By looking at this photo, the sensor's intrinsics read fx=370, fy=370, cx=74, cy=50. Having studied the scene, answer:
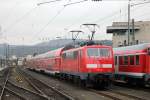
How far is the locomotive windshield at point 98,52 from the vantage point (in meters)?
25.2

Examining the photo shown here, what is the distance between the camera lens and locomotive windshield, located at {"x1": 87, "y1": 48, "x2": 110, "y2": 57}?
25.2m

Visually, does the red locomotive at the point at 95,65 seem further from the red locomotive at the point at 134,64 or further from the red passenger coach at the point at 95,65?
the red locomotive at the point at 134,64

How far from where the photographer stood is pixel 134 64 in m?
25.7

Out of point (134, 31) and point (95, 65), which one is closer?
point (95, 65)

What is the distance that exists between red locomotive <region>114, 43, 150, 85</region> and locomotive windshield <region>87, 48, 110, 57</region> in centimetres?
196

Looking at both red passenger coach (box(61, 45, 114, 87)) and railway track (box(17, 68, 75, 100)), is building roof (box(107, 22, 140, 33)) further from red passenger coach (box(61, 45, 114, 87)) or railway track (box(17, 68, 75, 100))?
red passenger coach (box(61, 45, 114, 87))

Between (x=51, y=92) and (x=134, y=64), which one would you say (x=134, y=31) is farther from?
(x=51, y=92)

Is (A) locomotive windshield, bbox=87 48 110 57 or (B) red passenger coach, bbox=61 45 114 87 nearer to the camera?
(B) red passenger coach, bbox=61 45 114 87

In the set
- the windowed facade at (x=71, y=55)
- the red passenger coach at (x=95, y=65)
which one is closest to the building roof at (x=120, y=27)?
the windowed facade at (x=71, y=55)

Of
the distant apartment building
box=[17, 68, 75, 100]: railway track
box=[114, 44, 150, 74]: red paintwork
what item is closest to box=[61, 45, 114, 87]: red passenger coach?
box=[114, 44, 150, 74]: red paintwork

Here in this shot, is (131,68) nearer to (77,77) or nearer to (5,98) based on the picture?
(77,77)

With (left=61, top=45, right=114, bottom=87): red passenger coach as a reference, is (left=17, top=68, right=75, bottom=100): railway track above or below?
below

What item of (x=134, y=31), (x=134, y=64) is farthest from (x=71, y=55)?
(x=134, y=31)

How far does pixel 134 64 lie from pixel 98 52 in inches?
106
